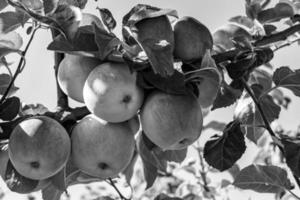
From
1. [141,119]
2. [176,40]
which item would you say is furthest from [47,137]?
[176,40]

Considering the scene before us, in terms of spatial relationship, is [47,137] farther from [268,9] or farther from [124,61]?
[268,9]

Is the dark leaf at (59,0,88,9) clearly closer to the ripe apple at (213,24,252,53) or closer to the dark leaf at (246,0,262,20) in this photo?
the ripe apple at (213,24,252,53)

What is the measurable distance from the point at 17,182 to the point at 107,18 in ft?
2.12

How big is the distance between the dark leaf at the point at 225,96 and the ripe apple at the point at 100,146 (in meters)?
0.37

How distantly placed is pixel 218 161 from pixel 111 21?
66 centimetres

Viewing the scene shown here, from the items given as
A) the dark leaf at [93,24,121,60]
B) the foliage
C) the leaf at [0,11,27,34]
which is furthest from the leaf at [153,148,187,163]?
the leaf at [0,11,27,34]

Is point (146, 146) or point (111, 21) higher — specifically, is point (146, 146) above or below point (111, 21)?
below

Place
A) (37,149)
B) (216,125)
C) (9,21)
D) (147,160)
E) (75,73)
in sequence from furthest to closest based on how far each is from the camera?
1. (216,125)
2. (147,160)
3. (9,21)
4. (75,73)
5. (37,149)

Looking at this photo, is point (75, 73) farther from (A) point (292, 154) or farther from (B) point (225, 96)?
(A) point (292, 154)

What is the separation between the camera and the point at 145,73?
1.74 meters

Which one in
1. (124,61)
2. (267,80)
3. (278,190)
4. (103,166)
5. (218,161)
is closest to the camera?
(124,61)

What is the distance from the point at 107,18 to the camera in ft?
5.69

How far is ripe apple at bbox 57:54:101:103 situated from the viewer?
1.86 metres

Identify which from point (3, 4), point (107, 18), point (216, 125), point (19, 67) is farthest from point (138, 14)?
point (216, 125)
